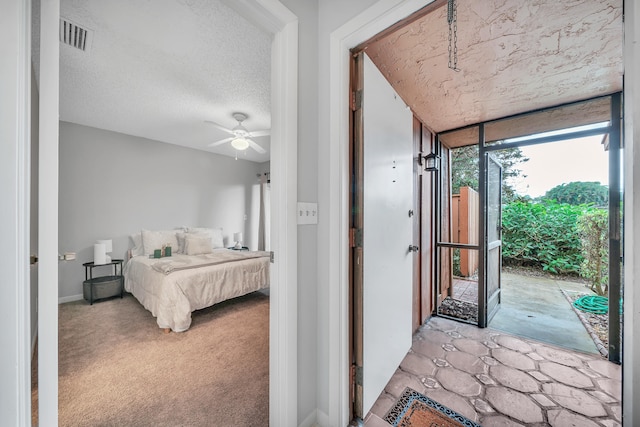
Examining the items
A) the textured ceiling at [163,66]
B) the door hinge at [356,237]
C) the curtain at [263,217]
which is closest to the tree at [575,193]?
the door hinge at [356,237]

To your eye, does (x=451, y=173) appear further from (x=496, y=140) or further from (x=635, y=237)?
(x=635, y=237)

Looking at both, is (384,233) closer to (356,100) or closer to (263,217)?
(356,100)

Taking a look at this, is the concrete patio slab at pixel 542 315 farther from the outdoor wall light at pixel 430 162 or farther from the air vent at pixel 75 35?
the air vent at pixel 75 35

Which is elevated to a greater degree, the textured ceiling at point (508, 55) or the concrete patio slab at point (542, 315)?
the textured ceiling at point (508, 55)

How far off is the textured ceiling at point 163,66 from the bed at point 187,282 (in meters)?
1.99

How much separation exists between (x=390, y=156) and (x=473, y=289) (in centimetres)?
311

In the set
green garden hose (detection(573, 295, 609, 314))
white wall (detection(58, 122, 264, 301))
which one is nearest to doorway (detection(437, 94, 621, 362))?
green garden hose (detection(573, 295, 609, 314))

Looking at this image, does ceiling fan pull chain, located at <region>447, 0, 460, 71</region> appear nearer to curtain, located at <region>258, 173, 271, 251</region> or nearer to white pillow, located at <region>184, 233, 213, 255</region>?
white pillow, located at <region>184, 233, 213, 255</region>

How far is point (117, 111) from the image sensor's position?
123 inches

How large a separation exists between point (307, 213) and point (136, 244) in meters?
4.07

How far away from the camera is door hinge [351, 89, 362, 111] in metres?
1.33

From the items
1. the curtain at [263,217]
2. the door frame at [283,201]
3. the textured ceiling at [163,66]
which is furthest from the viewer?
the curtain at [263,217]

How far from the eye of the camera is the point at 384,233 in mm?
1545

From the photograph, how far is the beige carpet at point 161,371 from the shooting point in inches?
56.4
